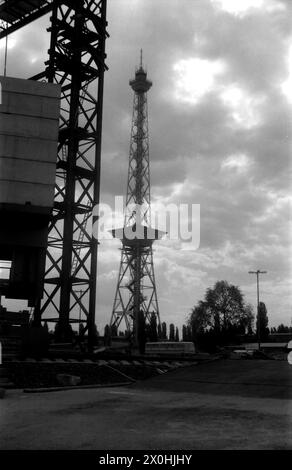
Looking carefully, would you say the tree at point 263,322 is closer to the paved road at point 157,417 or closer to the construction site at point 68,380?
the construction site at point 68,380

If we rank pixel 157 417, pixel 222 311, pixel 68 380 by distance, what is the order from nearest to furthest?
pixel 157 417
pixel 68 380
pixel 222 311

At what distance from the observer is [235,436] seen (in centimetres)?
698

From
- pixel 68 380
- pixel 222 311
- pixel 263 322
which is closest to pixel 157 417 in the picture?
pixel 68 380

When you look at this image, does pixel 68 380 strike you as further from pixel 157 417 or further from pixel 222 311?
pixel 222 311

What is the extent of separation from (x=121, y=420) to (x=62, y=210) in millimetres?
24870

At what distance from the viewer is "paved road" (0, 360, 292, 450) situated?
21.8 ft

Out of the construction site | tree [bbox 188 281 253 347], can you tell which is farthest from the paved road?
tree [bbox 188 281 253 347]

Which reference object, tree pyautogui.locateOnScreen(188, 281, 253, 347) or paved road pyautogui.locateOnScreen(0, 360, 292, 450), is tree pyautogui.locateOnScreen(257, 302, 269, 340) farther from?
paved road pyautogui.locateOnScreen(0, 360, 292, 450)

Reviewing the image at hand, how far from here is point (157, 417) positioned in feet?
29.1

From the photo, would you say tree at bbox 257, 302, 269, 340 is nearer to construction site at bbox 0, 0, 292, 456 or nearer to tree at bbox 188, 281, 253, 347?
tree at bbox 188, 281, 253, 347

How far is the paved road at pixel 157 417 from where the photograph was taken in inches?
261

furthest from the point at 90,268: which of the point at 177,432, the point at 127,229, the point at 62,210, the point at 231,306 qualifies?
the point at 231,306

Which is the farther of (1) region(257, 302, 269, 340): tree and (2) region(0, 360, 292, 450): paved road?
(1) region(257, 302, 269, 340): tree

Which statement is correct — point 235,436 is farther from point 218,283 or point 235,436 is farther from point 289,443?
point 218,283
